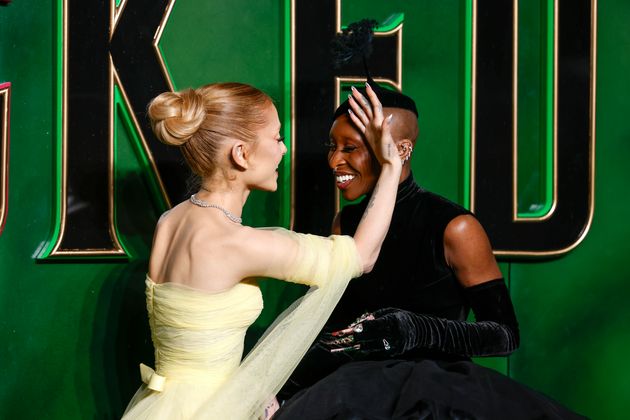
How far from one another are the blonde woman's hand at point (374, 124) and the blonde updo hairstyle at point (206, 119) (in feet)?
1.09

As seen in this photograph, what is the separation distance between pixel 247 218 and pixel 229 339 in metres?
1.01

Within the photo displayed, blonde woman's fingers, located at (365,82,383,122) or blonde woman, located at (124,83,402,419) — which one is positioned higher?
blonde woman's fingers, located at (365,82,383,122)

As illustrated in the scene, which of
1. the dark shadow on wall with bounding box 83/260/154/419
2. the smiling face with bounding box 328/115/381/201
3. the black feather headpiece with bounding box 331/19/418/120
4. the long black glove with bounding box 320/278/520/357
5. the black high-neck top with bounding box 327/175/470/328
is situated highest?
the black feather headpiece with bounding box 331/19/418/120

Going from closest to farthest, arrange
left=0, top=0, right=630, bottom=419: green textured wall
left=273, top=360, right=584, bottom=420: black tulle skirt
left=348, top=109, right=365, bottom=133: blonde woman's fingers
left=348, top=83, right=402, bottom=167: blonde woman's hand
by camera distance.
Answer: left=273, top=360, right=584, bottom=420: black tulle skirt
left=348, top=83, right=402, bottom=167: blonde woman's hand
left=348, top=109, right=365, bottom=133: blonde woman's fingers
left=0, top=0, right=630, bottom=419: green textured wall

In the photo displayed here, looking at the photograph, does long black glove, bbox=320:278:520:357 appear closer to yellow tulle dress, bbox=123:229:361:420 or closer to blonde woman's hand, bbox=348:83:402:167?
yellow tulle dress, bbox=123:229:361:420

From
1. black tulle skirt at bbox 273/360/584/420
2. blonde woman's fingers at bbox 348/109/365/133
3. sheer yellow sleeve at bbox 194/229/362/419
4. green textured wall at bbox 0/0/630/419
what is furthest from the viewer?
green textured wall at bbox 0/0/630/419

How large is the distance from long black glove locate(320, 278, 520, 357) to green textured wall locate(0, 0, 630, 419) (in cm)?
84

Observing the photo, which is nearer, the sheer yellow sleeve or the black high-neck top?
the sheer yellow sleeve

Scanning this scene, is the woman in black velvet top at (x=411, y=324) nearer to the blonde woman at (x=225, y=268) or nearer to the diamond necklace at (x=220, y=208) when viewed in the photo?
the blonde woman at (x=225, y=268)

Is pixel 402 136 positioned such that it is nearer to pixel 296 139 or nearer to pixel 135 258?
pixel 296 139

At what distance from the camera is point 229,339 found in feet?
6.10

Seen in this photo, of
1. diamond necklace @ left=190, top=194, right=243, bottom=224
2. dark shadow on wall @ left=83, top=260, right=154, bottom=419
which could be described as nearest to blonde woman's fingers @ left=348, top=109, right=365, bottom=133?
diamond necklace @ left=190, top=194, right=243, bottom=224

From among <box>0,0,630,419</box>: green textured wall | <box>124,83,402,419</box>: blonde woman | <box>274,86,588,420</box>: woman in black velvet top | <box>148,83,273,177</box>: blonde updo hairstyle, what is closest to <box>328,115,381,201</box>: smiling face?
<box>274,86,588,420</box>: woman in black velvet top

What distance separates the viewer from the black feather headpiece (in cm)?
216
